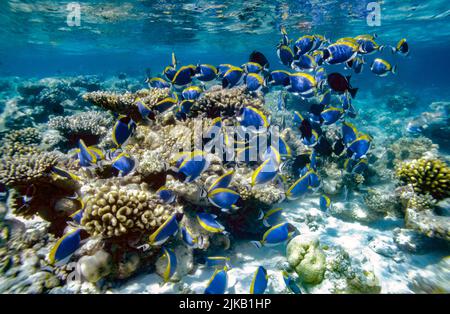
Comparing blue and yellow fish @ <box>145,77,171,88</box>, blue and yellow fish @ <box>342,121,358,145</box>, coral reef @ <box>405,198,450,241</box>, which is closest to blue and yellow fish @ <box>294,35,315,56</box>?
blue and yellow fish @ <box>342,121,358,145</box>

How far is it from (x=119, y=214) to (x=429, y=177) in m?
6.34

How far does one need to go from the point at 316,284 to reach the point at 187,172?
3.05 m

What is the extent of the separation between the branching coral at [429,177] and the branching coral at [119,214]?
5530 mm

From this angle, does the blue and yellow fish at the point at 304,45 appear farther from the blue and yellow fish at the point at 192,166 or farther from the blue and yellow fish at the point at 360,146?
the blue and yellow fish at the point at 192,166

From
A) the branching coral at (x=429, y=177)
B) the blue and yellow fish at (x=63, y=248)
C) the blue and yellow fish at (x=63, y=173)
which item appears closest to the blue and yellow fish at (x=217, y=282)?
the blue and yellow fish at (x=63, y=248)

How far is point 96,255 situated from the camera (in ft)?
12.5

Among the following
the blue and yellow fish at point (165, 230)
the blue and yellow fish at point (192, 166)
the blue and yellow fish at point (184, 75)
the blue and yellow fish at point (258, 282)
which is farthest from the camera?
the blue and yellow fish at point (184, 75)

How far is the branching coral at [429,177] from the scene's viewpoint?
521 centimetres

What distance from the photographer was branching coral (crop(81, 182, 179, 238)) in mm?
3623

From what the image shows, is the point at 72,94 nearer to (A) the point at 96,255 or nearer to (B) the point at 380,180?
(A) the point at 96,255

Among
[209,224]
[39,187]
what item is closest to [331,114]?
[209,224]

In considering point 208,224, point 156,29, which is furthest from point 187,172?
point 156,29

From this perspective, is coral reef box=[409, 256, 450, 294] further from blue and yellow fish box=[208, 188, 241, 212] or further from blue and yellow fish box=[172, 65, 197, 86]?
blue and yellow fish box=[172, 65, 197, 86]

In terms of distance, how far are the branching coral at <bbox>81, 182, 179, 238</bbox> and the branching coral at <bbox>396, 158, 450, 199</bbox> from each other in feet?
18.1
